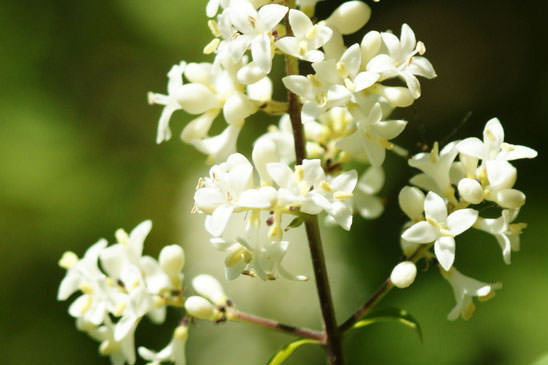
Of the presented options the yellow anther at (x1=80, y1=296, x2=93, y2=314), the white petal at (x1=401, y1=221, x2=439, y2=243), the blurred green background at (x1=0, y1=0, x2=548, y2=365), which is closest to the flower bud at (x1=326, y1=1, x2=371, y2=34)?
the white petal at (x1=401, y1=221, x2=439, y2=243)

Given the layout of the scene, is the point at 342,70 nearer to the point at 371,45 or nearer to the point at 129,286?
the point at 371,45

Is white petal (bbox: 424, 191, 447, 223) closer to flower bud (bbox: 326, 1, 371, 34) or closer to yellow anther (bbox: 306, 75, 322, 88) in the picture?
yellow anther (bbox: 306, 75, 322, 88)

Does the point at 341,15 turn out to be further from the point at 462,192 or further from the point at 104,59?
the point at 104,59

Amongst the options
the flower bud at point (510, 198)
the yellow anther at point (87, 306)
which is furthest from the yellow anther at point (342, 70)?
the yellow anther at point (87, 306)

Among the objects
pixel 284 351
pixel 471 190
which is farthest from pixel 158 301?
pixel 471 190

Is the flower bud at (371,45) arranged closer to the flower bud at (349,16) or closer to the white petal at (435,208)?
the flower bud at (349,16)
